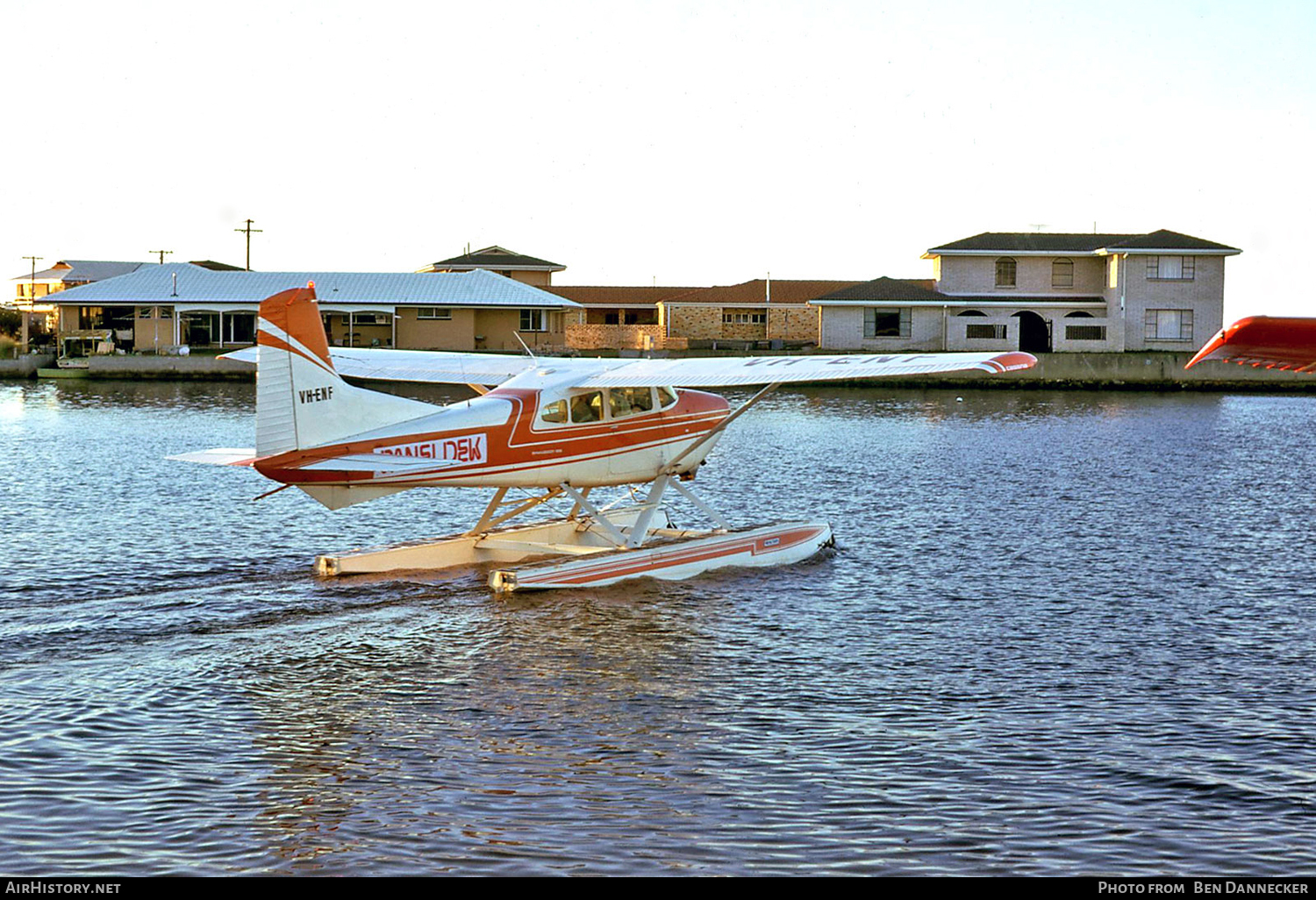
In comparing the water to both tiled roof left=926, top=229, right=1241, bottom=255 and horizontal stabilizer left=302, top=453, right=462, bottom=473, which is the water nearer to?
horizontal stabilizer left=302, top=453, right=462, bottom=473

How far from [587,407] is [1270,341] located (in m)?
11.7

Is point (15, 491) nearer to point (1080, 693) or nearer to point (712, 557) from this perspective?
point (712, 557)

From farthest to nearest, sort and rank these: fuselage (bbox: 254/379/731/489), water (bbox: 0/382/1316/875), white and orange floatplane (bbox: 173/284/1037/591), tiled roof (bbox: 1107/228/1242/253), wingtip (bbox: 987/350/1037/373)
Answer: tiled roof (bbox: 1107/228/1242/253) < wingtip (bbox: 987/350/1037/373) < fuselage (bbox: 254/379/731/489) < white and orange floatplane (bbox: 173/284/1037/591) < water (bbox: 0/382/1316/875)

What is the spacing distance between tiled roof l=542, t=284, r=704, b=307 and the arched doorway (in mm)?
22476

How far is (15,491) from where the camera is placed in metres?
23.0

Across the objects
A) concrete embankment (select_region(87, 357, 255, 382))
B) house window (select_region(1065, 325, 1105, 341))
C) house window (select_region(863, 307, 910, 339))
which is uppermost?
house window (select_region(863, 307, 910, 339))

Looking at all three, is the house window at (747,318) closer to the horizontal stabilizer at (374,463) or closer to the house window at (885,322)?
the house window at (885,322)

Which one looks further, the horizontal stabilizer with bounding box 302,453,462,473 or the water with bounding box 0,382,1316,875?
the horizontal stabilizer with bounding box 302,453,462,473

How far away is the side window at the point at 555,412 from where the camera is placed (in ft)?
49.0

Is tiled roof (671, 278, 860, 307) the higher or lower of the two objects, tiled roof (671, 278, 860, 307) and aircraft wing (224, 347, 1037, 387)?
the higher

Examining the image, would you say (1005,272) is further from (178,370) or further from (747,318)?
(178,370)

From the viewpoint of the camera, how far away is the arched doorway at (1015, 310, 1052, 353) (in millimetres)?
65375

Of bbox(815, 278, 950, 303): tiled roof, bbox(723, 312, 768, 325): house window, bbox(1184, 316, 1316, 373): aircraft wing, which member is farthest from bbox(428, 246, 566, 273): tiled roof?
bbox(1184, 316, 1316, 373): aircraft wing
